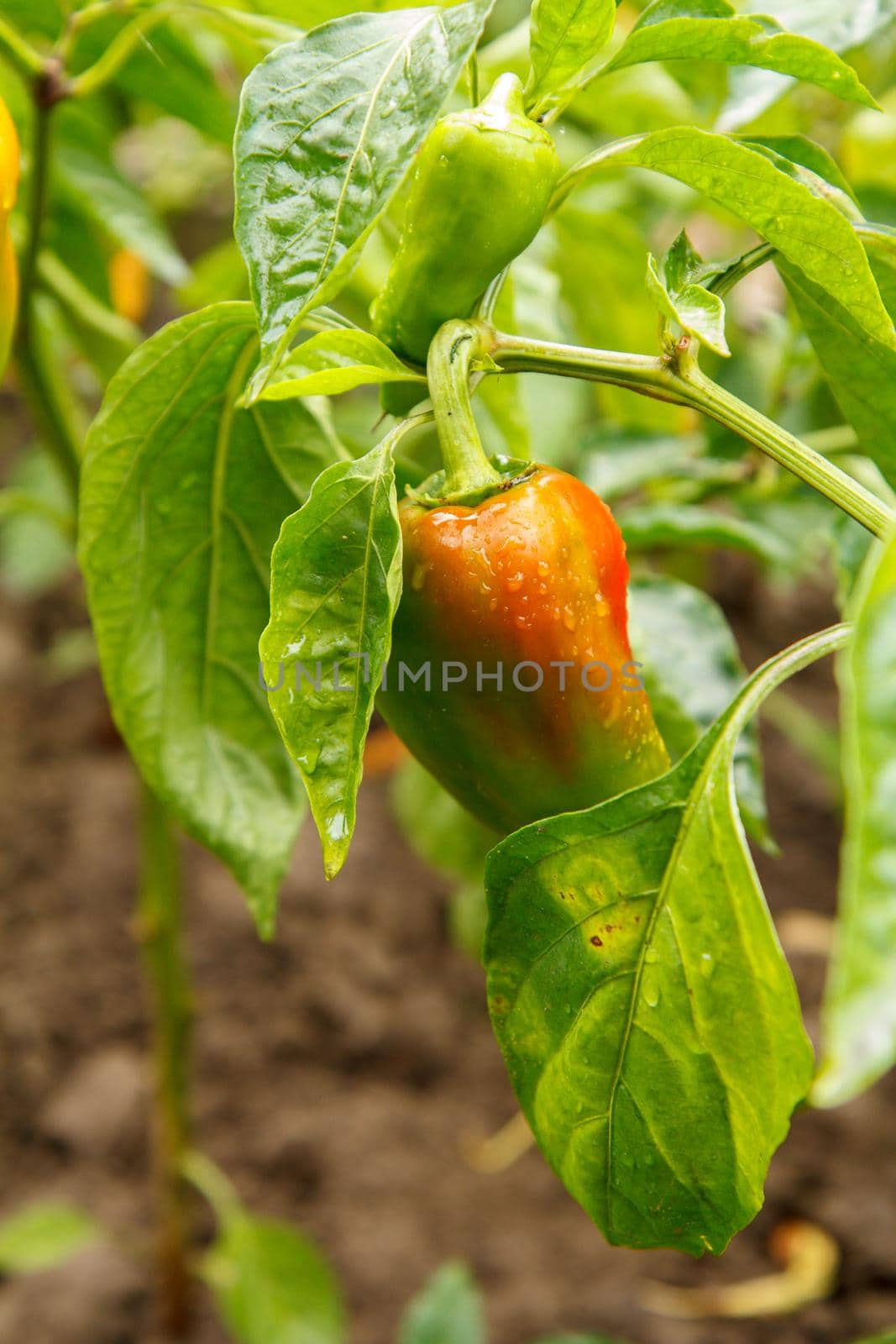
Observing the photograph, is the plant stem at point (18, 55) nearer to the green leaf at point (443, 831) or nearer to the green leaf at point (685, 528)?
the green leaf at point (685, 528)

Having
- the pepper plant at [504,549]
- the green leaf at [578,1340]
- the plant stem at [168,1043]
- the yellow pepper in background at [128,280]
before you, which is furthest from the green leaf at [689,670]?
the yellow pepper in background at [128,280]

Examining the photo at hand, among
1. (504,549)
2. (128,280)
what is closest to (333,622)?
(504,549)

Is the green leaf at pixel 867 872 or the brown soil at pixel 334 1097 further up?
the green leaf at pixel 867 872

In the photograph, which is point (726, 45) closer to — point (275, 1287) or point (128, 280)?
point (275, 1287)

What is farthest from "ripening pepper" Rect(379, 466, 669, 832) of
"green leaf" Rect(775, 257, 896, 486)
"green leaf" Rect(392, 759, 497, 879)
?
"green leaf" Rect(392, 759, 497, 879)

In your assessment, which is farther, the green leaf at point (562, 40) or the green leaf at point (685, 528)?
the green leaf at point (685, 528)

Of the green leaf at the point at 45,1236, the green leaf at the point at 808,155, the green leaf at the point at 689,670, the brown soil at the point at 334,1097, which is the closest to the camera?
the green leaf at the point at 808,155

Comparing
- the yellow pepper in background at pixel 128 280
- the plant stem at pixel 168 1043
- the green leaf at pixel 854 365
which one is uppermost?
the green leaf at pixel 854 365
